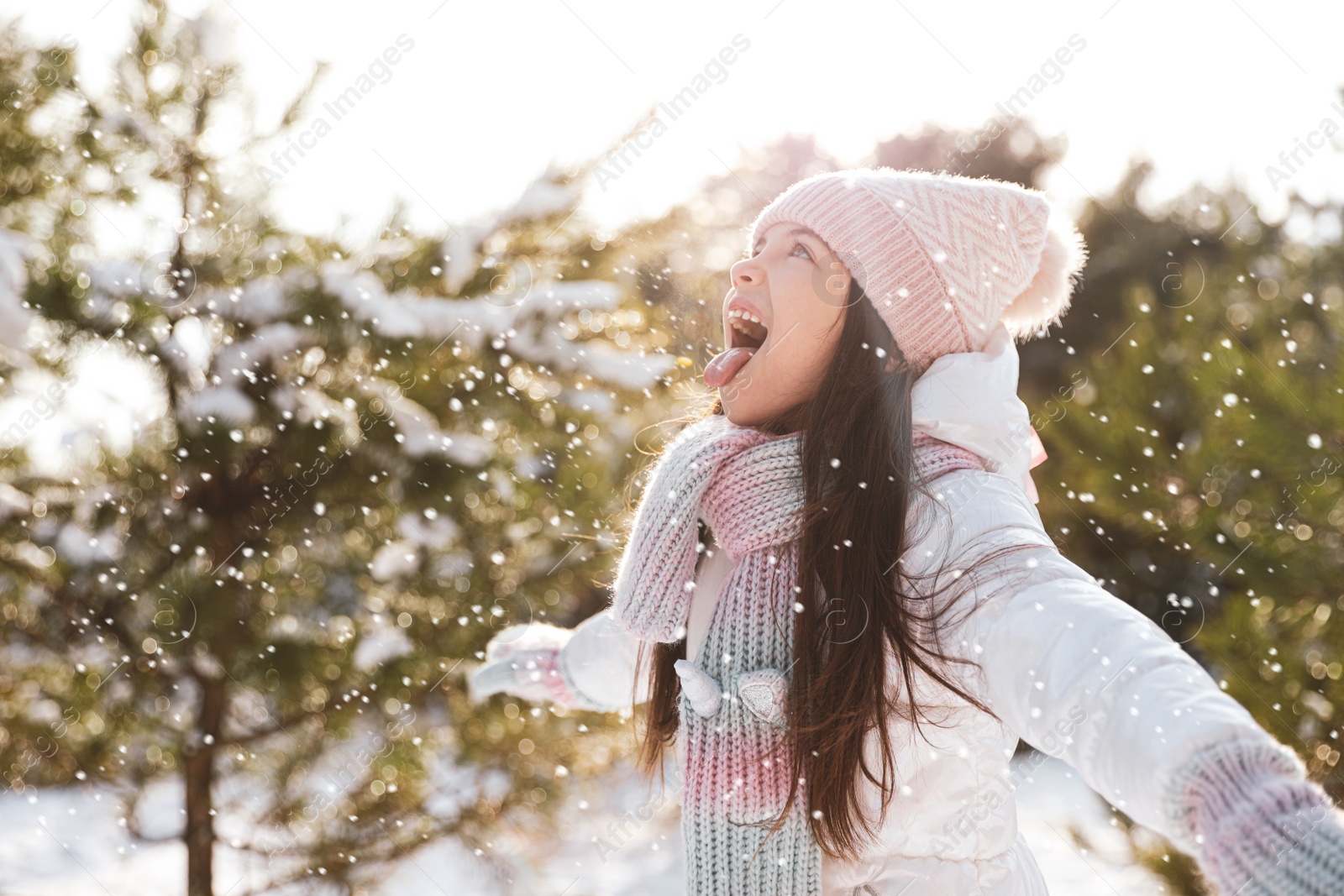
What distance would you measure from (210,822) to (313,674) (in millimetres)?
436

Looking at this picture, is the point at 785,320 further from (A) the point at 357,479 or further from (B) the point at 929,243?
(A) the point at 357,479

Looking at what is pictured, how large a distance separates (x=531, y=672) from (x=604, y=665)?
0.11 meters

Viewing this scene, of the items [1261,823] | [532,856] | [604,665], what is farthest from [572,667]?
[532,856]

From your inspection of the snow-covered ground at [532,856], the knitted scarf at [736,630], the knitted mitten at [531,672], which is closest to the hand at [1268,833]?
the knitted scarf at [736,630]

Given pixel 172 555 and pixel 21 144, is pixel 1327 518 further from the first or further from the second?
pixel 21 144

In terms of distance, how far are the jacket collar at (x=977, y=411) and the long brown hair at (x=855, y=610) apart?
0.03m

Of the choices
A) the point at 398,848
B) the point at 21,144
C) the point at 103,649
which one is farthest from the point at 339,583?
the point at 21,144

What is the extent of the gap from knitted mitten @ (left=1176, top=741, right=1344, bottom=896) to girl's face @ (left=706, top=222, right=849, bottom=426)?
1.93ft

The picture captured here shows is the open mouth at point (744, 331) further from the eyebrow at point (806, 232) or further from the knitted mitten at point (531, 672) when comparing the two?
the knitted mitten at point (531, 672)

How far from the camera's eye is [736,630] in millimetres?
982

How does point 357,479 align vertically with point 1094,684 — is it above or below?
below

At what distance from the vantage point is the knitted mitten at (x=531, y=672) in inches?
50.4

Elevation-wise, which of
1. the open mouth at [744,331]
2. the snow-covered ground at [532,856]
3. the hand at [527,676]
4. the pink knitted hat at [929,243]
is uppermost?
the pink knitted hat at [929,243]

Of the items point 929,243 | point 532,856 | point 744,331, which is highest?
point 929,243
